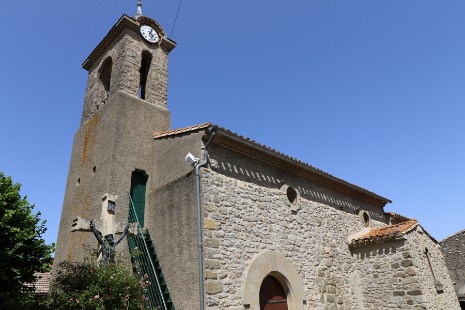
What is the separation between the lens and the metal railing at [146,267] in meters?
7.11

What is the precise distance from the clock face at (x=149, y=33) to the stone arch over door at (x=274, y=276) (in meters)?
7.55

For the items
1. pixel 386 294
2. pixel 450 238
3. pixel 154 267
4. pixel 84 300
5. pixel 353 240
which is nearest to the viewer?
pixel 84 300

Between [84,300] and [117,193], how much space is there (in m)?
3.07

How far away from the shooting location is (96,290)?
595 cm

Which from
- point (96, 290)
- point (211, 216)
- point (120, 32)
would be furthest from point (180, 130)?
point (120, 32)

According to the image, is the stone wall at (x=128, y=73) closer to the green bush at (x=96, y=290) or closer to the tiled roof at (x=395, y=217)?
the green bush at (x=96, y=290)

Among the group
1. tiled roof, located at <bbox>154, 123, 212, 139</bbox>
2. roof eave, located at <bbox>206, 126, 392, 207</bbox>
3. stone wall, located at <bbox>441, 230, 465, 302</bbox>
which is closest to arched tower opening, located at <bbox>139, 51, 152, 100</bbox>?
tiled roof, located at <bbox>154, 123, 212, 139</bbox>

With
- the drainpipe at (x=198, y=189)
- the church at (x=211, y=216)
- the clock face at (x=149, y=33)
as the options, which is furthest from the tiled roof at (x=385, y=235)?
the clock face at (x=149, y=33)

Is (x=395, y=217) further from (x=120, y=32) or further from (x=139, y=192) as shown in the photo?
(x=120, y=32)

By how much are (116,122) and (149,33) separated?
150 inches

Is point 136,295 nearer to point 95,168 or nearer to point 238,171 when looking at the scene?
point 238,171

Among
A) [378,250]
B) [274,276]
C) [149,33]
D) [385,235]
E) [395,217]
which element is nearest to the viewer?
[274,276]

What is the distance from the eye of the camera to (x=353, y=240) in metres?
11.2

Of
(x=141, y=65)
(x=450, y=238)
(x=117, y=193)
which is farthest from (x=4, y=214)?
(x=450, y=238)
